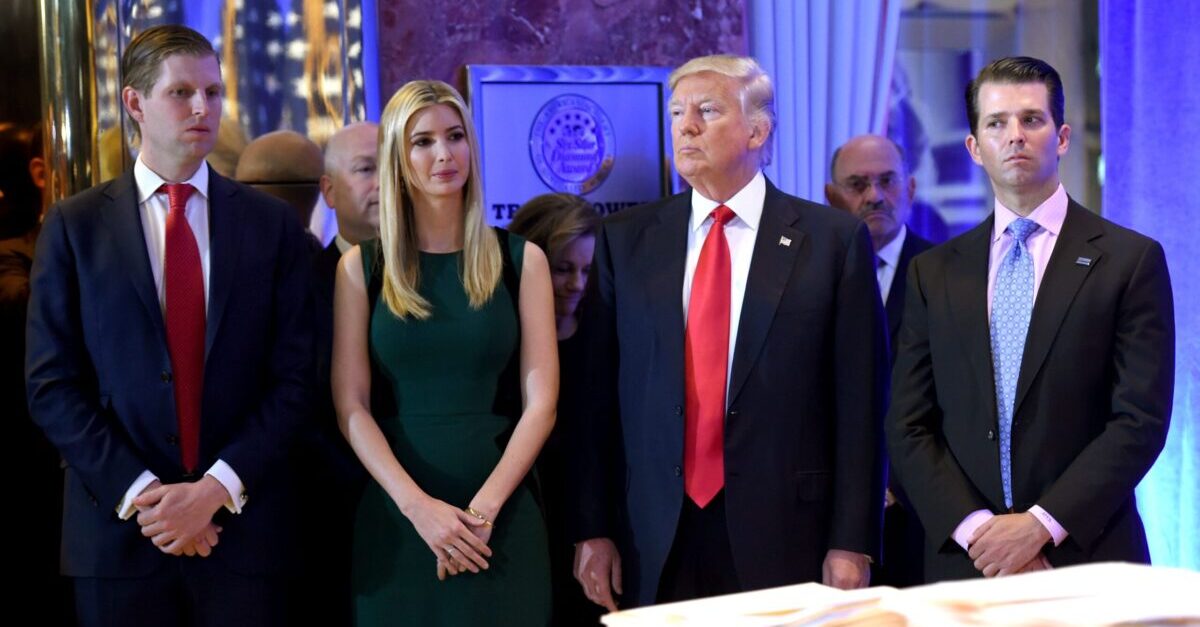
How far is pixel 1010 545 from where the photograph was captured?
8.97 ft

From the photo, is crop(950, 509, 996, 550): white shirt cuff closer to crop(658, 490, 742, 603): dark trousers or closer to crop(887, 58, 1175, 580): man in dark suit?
crop(887, 58, 1175, 580): man in dark suit

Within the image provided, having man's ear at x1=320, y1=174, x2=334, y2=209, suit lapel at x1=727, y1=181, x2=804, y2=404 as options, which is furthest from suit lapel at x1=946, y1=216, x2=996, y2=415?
man's ear at x1=320, y1=174, x2=334, y2=209

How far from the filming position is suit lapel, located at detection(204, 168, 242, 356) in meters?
2.94

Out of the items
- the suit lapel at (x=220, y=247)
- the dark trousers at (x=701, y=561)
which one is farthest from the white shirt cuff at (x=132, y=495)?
the dark trousers at (x=701, y=561)

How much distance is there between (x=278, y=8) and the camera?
13.9 ft

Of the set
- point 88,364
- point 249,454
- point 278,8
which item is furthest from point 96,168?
point 249,454

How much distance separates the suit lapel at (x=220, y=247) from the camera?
294 cm

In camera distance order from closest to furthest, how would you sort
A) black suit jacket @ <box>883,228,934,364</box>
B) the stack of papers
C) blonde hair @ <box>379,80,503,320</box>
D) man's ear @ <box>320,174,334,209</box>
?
the stack of papers → blonde hair @ <box>379,80,503,320</box> → black suit jacket @ <box>883,228,934,364</box> → man's ear @ <box>320,174,334,209</box>

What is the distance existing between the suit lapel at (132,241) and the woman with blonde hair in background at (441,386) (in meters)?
0.42

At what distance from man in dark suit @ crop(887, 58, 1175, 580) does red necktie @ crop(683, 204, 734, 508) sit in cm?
39

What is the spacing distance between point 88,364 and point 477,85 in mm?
1963

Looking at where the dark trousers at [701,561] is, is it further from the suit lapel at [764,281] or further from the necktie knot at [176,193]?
the necktie knot at [176,193]

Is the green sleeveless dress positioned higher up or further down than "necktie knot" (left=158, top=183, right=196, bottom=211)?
further down

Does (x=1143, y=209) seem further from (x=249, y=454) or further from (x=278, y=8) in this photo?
(x=249, y=454)
